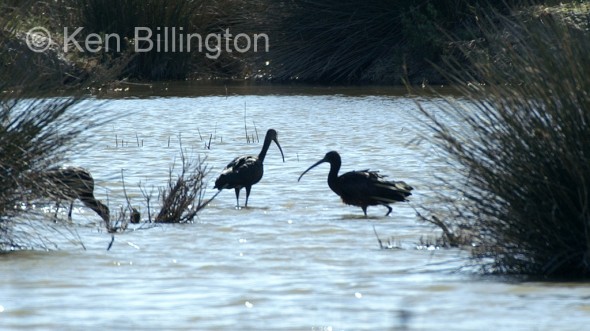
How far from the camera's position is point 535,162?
23.6ft

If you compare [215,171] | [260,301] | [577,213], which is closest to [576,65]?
[577,213]

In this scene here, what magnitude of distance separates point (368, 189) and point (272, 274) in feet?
10.1

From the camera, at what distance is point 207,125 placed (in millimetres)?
19344

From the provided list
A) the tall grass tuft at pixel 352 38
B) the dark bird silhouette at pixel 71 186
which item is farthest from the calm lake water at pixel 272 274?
the tall grass tuft at pixel 352 38

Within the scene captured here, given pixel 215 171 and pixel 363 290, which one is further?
pixel 215 171

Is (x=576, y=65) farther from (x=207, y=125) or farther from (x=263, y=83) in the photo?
(x=263, y=83)

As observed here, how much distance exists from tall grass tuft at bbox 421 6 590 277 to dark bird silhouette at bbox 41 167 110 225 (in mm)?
2584

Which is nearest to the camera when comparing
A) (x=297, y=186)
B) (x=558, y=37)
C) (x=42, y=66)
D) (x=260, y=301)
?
(x=260, y=301)

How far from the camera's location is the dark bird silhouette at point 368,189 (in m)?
10.8

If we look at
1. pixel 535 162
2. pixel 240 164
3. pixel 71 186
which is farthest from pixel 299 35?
pixel 535 162

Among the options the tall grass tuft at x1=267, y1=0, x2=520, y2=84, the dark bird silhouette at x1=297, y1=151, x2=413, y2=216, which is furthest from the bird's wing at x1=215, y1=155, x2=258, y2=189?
the tall grass tuft at x1=267, y1=0, x2=520, y2=84

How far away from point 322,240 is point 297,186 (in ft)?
11.7

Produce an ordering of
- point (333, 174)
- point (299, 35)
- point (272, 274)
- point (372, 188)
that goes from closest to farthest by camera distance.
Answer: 1. point (272, 274)
2. point (372, 188)
3. point (333, 174)
4. point (299, 35)

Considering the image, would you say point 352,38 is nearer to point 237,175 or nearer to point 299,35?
point 299,35
